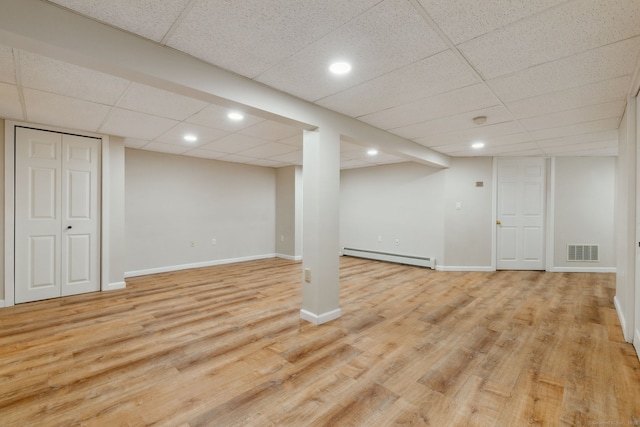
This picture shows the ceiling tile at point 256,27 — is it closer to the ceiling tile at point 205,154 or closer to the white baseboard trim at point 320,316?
the white baseboard trim at point 320,316

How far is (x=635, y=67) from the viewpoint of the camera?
6.76 ft

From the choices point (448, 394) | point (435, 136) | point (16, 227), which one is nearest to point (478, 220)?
point (435, 136)

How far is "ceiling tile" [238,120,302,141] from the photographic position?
3543 mm

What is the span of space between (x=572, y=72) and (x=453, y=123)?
134 centimetres

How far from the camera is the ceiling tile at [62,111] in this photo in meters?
2.72

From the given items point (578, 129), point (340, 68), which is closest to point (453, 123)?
point (578, 129)

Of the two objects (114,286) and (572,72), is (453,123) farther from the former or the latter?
(114,286)

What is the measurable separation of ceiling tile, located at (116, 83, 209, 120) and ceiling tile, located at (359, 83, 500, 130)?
72.4 inches

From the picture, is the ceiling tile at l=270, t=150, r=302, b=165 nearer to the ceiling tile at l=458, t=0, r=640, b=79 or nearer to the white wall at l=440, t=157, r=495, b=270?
the white wall at l=440, t=157, r=495, b=270

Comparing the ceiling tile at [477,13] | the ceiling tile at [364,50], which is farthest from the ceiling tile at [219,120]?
the ceiling tile at [477,13]

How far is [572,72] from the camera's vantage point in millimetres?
2186

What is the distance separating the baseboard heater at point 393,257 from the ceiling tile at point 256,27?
4903 mm

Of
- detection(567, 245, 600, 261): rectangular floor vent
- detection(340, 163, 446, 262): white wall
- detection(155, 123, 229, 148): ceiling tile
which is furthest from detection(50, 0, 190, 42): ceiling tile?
detection(567, 245, 600, 261): rectangular floor vent

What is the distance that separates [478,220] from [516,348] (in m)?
3.64
